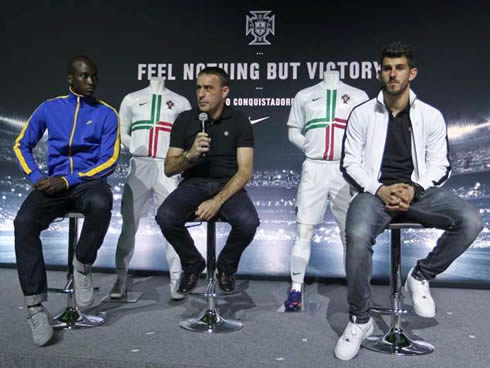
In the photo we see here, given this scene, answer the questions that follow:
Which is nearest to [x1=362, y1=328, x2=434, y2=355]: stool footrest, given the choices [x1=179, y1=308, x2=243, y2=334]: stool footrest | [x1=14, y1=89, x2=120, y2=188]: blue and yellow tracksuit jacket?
[x1=179, y1=308, x2=243, y2=334]: stool footrest

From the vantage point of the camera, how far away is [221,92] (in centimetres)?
306

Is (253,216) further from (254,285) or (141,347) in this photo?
(254,285)

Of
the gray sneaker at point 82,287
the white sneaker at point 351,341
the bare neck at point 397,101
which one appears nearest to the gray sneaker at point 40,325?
the gray sneaker at point 82,287

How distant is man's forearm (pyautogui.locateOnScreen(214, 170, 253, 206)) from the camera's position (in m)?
2.80

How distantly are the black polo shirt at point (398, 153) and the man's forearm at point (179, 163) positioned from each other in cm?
96

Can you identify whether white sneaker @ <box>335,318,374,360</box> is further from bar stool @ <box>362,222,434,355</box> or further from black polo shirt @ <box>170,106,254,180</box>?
black polo shirt @ <box>170,106,254,180</box>

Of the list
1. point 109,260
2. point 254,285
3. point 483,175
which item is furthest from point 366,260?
point 109,260

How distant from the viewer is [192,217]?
9.11 ft

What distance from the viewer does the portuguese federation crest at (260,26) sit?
4.23m

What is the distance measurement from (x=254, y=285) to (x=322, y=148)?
1.23 m

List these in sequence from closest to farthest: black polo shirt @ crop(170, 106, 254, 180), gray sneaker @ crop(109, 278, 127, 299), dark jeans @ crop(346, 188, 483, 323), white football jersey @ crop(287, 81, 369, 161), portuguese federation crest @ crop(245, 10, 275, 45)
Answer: dark jeans @ crop(346, 188, 483, 323) → black polo shirt @ crop(170, 106, 254, 180) → white football jersey @ crop(287, 81, 369, 161) → gray sneaker @ crop(109, 278, 127, 299) → portuguese federation crest @ crop(245, 10, 275, 45)

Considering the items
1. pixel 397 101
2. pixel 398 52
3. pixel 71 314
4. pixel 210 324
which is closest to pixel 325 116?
pixel 397 101

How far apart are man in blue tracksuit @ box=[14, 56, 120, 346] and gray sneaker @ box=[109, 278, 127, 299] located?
71 centimetres

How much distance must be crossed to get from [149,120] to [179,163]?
94cm
